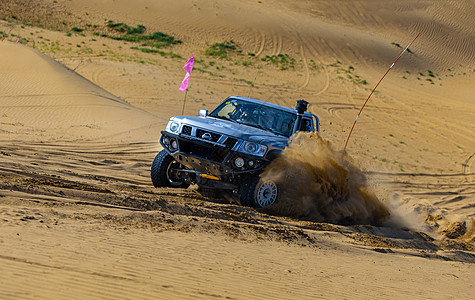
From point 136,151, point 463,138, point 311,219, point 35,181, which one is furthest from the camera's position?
point 463,138

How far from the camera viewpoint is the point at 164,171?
881 centimetres

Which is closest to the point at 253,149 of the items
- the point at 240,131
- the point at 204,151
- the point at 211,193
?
the point at 240,131

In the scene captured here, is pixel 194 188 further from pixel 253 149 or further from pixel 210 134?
pixel 253 149

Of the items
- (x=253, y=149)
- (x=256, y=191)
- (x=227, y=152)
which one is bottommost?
(x=256, y=191)

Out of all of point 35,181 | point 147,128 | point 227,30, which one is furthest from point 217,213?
point 227,30

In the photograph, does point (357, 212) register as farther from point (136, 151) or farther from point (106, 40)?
point (106, 40)

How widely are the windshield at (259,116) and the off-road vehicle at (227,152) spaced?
0.02 metres

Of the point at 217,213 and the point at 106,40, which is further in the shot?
the point at 106,40

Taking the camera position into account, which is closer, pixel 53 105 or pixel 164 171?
pixel 164 171

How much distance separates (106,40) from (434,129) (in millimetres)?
21988

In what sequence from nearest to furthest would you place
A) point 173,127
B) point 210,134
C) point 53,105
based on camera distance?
point 210,134 → point 173,127 → point 53,105

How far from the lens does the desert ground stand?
4.93m

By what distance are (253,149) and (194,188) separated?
2.04 m

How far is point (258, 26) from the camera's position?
4319 cm
